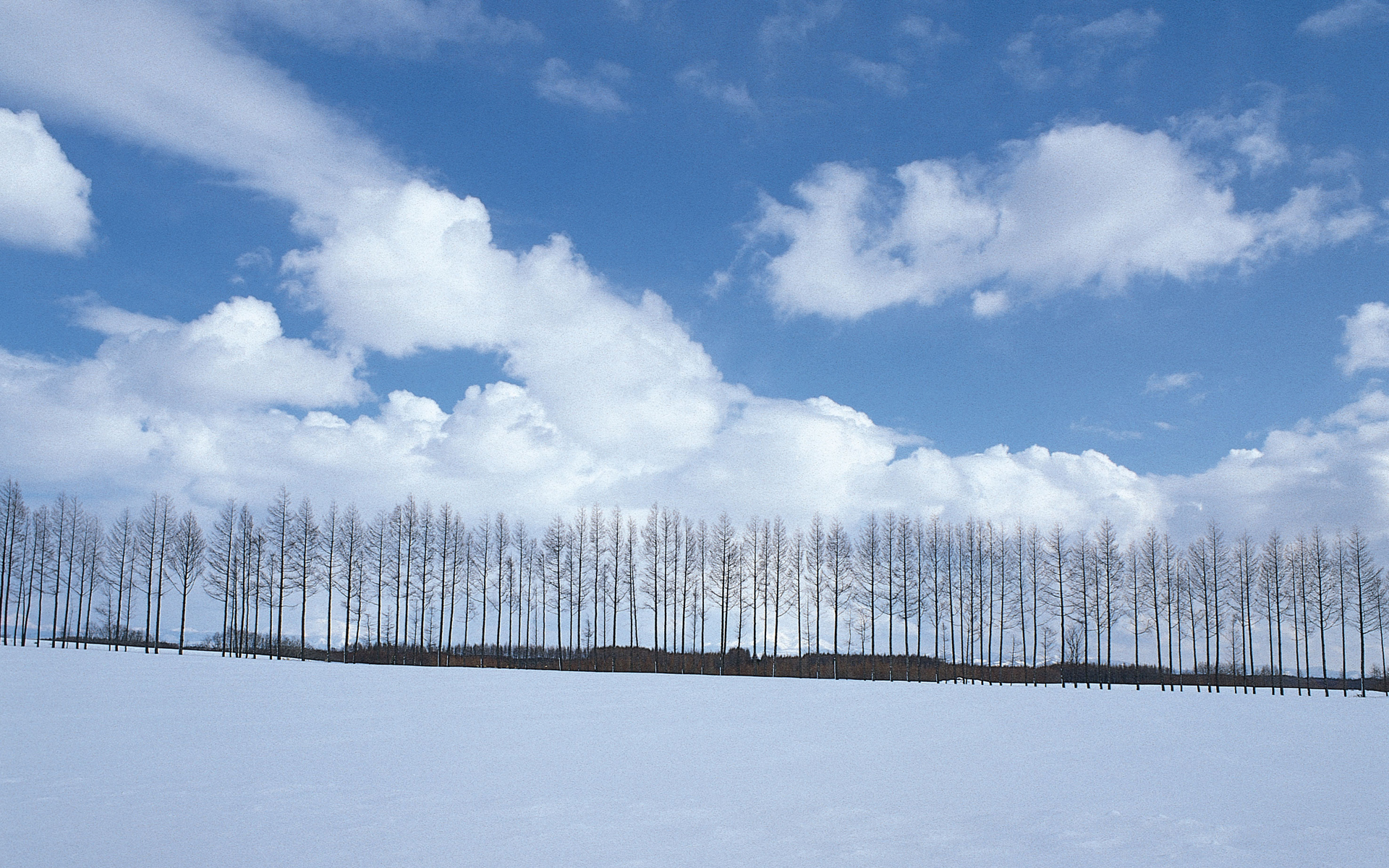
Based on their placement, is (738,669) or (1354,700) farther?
(738,669)

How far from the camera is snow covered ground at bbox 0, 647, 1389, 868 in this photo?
26.7 feet

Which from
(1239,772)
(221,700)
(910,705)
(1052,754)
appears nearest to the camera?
(1239,772)

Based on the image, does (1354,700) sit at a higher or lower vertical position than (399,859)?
lower

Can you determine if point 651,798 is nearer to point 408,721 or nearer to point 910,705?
point 408,721

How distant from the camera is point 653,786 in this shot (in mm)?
11289

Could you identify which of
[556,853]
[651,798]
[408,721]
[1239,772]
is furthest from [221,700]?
[1239,772]

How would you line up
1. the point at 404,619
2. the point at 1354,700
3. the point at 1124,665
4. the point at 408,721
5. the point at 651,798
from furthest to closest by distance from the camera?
1. the point at 1124,665
2. the point at 404,619
3. the point at 1354,700
4. the point at 408,721
5. the point at 651,798

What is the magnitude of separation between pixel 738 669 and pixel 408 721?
4501cm

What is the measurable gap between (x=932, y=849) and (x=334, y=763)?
886 centimetres

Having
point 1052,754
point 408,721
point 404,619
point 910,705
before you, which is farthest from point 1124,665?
point 408,721

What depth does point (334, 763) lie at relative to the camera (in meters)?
12.5

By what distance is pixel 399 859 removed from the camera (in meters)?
7.57

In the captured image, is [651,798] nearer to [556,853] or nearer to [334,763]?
[556,853]

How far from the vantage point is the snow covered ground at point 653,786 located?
812cm
